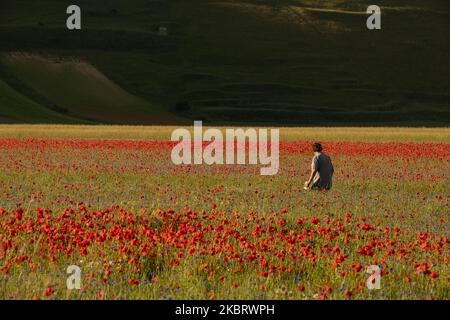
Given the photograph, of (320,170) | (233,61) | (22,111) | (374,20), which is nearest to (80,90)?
(22,111)

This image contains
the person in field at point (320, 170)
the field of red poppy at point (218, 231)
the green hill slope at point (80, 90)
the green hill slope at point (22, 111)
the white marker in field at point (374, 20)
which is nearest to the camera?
the field of red poppy at point (218, 231)

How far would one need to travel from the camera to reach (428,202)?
19188mm

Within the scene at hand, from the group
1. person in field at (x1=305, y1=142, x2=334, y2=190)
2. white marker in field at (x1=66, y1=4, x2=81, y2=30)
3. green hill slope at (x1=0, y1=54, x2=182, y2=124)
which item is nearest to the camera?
person in field at (x1=305, y1=142, x2=334, y2=190)

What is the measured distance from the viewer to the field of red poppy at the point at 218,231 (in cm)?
905

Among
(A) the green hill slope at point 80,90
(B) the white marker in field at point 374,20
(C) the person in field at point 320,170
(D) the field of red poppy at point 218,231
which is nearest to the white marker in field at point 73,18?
(A) the green hill slope at point 80,90

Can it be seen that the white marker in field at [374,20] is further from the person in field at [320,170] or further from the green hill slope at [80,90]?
the person in field at [320,170]

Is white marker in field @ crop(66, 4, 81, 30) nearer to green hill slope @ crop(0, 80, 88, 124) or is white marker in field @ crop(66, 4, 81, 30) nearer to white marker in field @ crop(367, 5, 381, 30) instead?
green hill slope @ crop(0, 80, 88, 124)

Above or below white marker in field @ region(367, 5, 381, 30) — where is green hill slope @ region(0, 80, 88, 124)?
below

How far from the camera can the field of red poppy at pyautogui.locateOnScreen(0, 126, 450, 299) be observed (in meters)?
9.05

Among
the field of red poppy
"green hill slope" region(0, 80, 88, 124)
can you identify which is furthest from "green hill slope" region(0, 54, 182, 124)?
the field of red poppy

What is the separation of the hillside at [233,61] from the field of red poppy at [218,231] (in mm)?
72104

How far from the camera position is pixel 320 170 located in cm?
A: 2105

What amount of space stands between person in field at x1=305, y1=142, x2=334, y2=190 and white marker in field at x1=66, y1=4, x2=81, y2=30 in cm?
13810
